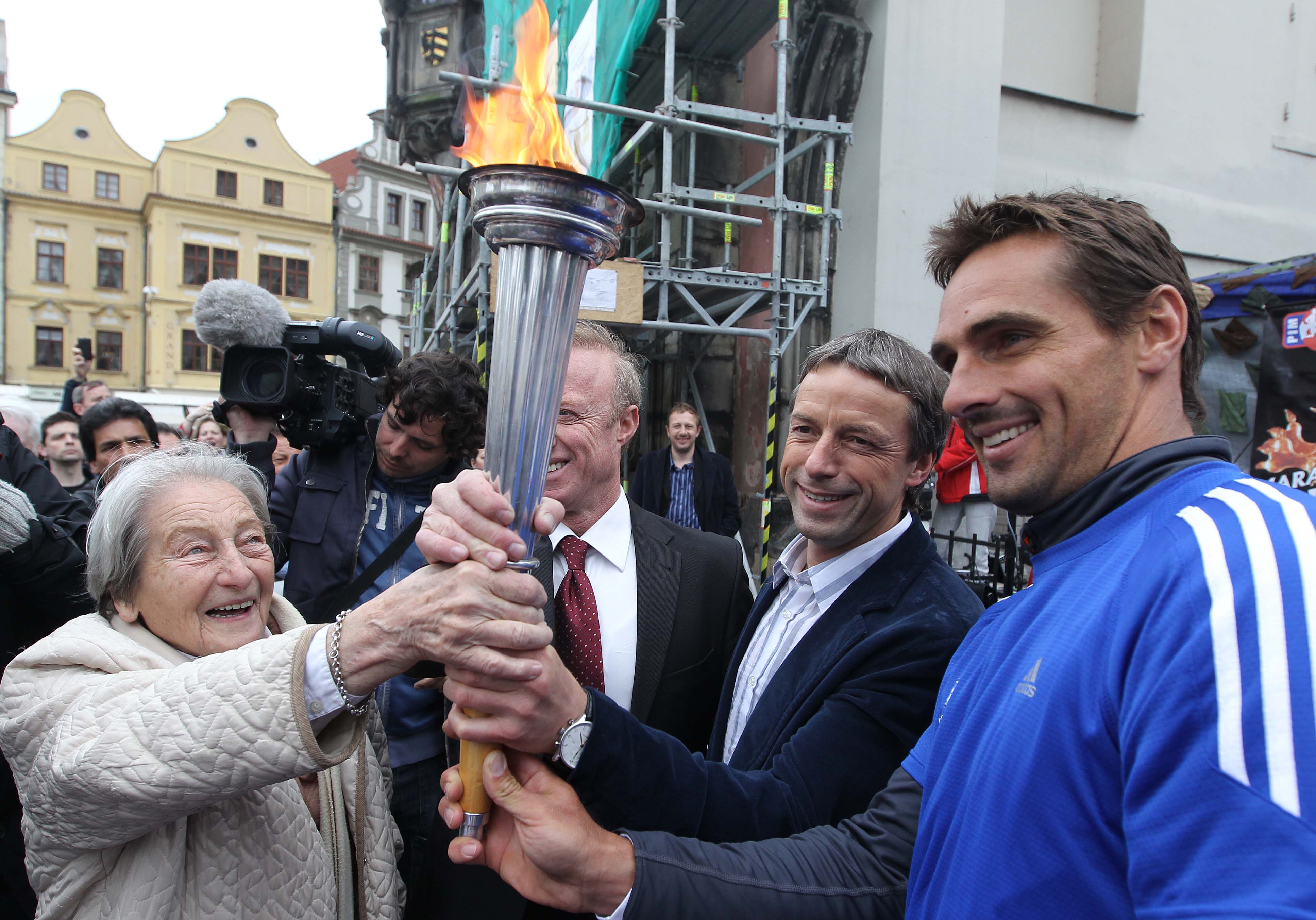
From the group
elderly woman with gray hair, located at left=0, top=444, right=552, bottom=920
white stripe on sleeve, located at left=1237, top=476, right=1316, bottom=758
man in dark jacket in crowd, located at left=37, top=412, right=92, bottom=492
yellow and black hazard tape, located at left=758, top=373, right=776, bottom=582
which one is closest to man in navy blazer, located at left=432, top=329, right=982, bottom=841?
Result: elderly woman with gray hair, located at left=0, top=444, right=552, bottom=920

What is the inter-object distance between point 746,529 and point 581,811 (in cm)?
722

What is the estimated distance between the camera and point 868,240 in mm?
7199

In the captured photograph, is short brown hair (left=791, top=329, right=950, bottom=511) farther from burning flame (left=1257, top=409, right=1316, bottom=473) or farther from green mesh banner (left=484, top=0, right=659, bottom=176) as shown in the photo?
burning flame (left=1257, top=409, right=1316, bottom=473)

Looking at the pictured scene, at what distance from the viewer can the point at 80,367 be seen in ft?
22.4

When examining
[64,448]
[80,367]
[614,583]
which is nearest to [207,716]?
[614,583]

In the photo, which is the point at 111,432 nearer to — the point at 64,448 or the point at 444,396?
the point at 64,448

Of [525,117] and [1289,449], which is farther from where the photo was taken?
[1289,449]

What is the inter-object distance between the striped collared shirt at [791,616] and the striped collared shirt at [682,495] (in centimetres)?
409

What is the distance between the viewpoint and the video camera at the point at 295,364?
2494 mm

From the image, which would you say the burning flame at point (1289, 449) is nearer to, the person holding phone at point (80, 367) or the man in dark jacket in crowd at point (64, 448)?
the man in dark jacket in crowd at point (64, 448)

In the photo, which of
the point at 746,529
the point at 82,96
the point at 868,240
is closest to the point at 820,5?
the point at 868,240

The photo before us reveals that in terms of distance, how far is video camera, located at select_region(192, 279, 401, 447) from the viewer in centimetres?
249

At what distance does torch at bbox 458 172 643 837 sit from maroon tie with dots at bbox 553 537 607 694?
0.68m

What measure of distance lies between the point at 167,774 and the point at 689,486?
4972 mm
